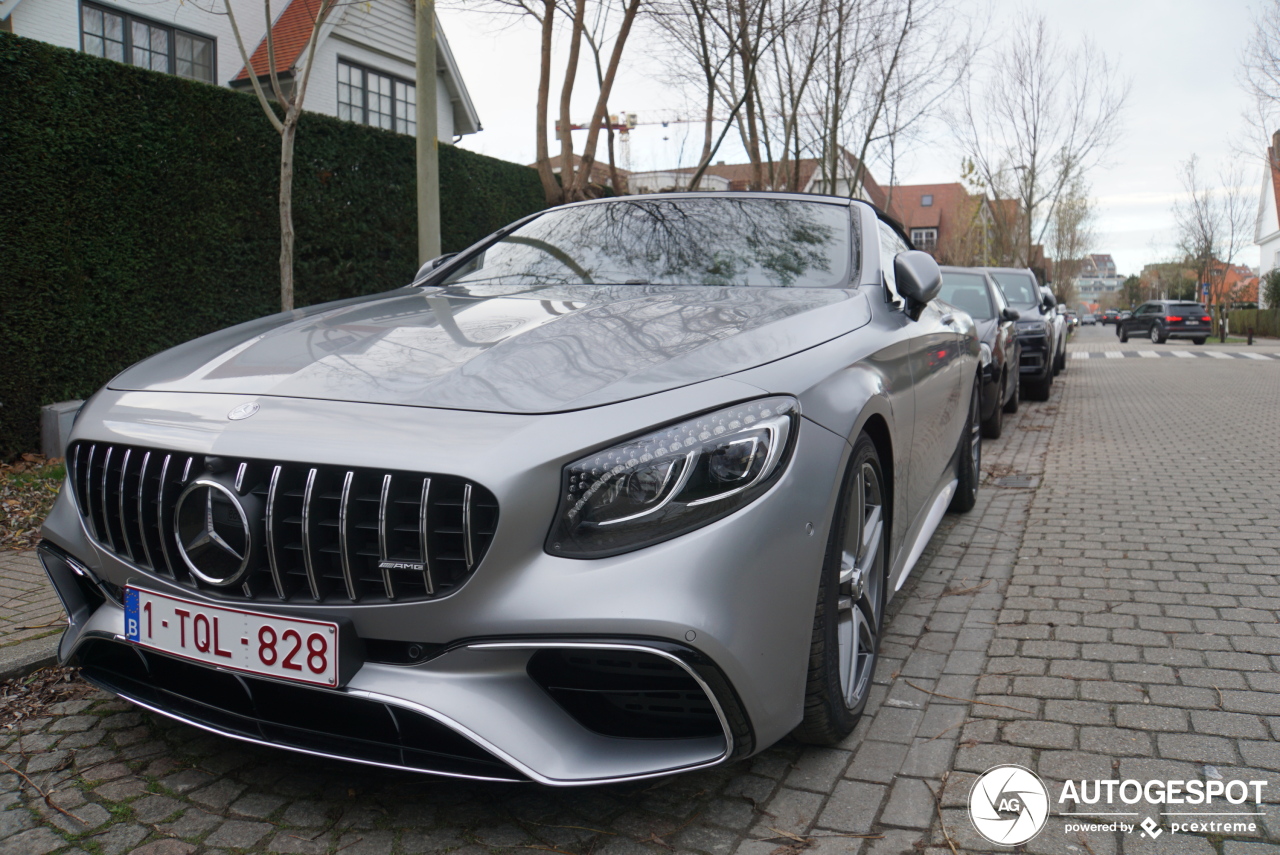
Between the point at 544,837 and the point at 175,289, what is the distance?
22.4 ft

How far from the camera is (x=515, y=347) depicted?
2379 millimetres

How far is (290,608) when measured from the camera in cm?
197

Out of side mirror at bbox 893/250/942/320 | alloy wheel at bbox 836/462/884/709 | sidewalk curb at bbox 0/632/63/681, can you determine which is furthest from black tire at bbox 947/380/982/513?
sidewalk curb at bbox 0/632/63/681

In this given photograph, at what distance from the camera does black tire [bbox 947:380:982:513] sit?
501 centimetres

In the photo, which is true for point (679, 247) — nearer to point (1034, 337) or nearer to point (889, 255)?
point (889, 255)

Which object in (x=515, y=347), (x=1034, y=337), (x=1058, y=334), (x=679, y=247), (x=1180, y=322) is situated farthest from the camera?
(x=1180, y=322)

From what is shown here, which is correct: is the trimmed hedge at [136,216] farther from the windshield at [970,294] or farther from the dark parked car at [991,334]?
the windshield at [970,294]

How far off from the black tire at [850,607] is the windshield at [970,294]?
6986mm

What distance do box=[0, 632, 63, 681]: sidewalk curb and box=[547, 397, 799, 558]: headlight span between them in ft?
6.87

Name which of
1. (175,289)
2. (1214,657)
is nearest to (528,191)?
(175,289)

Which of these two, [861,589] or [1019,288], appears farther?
[1019,288]

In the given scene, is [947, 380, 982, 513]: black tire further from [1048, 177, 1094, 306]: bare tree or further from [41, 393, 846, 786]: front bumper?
[1048, 177, 1094, 306]: bare tree

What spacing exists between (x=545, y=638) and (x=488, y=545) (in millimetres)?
210

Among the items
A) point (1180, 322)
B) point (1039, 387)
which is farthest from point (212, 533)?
point (1180, 322)
